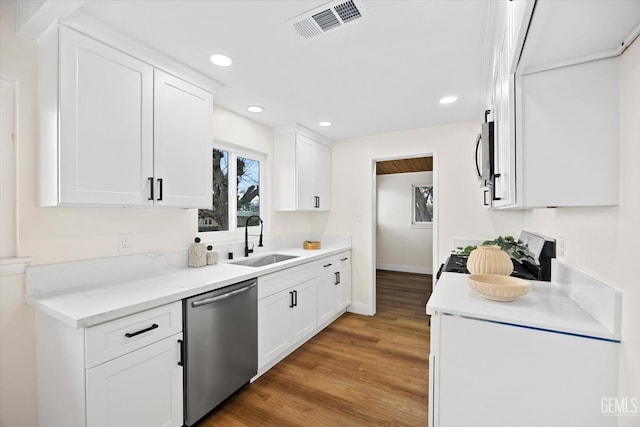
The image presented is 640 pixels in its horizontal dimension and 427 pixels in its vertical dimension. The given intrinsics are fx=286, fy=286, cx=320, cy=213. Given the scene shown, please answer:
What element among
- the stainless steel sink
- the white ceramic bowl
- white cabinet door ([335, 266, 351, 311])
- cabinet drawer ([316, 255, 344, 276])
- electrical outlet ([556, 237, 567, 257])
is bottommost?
white cabinet door ([335, 266, 351, 311])

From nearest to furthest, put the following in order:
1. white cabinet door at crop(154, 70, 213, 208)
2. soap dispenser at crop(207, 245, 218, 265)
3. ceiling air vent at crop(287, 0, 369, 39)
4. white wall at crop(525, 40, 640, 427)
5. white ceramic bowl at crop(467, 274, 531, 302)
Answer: white wall at crop(525, 40, 640, 427) < white ceramic bowl at crop(467, 274, 531, 302) < ceiling air vent at crop(287, 0, 369, 39) < white cabinet door at crop(154, 70, 213, 208) < soap dispenser at crop(207, 245, 218, 265)

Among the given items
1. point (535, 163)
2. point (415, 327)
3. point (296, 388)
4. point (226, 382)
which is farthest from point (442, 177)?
point (226, 382)

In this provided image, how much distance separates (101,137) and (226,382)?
5.58 feet

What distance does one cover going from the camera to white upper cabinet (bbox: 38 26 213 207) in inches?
57.4

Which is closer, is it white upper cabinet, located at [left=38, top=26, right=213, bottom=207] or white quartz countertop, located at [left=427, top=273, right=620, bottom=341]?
white quartz countertop, located at [left=427, top=273, right=620, bottom=341]

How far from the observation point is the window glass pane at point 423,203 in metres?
6.22

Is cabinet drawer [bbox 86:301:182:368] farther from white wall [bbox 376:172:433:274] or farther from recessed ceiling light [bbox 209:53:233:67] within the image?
white wall [bbox 376:172:433:274]

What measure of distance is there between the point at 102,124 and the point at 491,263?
7.43 feet

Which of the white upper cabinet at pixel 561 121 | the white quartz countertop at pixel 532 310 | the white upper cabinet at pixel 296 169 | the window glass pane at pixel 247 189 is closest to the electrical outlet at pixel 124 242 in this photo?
the window glass pane at pixel 247 189

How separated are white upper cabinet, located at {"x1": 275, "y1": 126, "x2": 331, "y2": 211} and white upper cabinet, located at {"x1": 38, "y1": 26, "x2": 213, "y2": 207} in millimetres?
1407

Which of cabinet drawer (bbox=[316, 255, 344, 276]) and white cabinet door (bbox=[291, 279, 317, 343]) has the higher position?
cabinet drawer (bbox=[316, 255, 344, 276])

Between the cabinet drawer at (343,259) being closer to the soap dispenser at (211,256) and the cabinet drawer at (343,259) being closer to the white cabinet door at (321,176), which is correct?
the white cabinet door at (321,176)

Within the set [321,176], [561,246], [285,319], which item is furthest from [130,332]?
[321,176]

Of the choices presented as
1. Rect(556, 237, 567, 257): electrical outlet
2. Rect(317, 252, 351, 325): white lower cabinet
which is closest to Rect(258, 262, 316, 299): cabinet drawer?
Rect(317, 252, 351, 325): white lower cabinet
